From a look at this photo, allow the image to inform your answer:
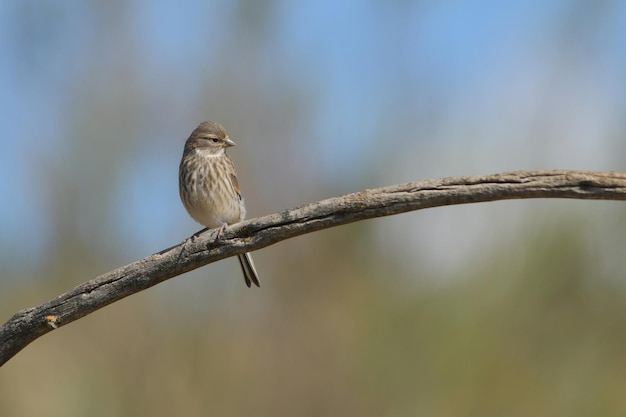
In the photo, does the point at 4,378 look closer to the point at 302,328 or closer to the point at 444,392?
the point at 302,328

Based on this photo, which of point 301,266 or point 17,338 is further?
point 301,266

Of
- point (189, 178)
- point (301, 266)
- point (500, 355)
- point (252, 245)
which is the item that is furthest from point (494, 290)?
point (252, 245)

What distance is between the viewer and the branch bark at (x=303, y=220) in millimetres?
3447

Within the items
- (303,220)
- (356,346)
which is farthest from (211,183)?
(356,346)

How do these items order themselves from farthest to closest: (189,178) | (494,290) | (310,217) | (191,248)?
(494,290) < (189,178) < (191,248) < (310,217)

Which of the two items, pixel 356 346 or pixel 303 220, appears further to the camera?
pixel 356 346

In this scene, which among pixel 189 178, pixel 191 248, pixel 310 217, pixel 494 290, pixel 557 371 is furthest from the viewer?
pixel 494 290

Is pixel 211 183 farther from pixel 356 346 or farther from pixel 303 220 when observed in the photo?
pixel 356 346

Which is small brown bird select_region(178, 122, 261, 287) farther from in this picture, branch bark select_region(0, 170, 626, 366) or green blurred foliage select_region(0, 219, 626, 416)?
green blurred foliage select_region(0, 219, 626, 416)

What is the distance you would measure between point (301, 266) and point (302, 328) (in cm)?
67

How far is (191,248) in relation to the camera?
161 inches

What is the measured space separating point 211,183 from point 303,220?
245cm

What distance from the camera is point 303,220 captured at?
149 inches

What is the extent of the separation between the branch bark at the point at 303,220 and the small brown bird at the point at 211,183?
5.95ft
